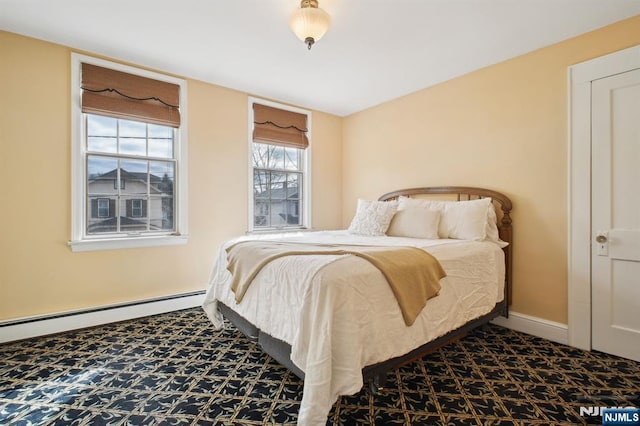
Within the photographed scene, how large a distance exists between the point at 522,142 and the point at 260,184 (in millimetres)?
3004

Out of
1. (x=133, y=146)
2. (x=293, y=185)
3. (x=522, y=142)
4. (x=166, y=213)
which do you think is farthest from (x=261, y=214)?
(x=522, y=142)

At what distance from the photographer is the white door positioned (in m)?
2.30

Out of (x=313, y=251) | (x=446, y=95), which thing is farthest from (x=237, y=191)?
(x=446, y=95)

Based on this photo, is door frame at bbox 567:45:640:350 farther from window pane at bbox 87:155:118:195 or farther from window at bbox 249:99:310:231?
window pane at bbox 87:155:118:195

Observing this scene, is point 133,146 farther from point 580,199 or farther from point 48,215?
point 580,199

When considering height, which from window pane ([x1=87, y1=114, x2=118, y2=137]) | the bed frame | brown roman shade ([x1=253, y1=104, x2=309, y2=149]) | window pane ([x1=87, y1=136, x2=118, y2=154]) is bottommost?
the bed frame

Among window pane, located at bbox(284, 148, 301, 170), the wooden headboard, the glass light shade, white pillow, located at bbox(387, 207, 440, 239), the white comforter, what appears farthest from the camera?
window pane, located at bbox(284, 148, 301, 170)

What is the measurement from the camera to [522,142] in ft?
9.51

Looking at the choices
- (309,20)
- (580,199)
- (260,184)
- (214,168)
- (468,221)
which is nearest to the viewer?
(309,20)

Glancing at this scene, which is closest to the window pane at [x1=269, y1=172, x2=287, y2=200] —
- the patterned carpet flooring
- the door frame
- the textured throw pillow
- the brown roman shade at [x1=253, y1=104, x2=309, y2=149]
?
the brown roman shade at [x1=253, y1=104, x2=309, y2=149]

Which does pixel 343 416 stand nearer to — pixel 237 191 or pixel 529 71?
pixel 237 191

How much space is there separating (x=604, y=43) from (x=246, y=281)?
3345 mm

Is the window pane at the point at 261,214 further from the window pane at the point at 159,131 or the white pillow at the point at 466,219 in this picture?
the white pillow at the point at 466,219

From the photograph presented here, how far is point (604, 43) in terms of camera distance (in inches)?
97.1
